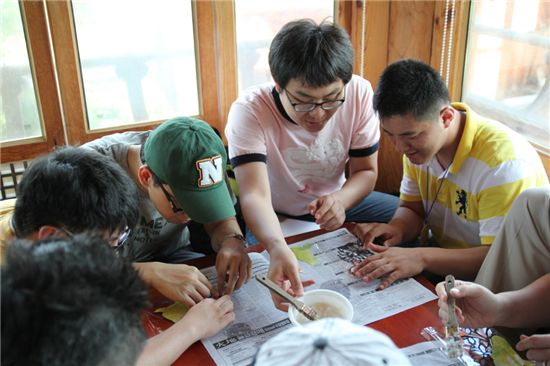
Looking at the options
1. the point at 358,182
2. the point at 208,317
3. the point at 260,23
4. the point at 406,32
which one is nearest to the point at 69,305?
the point at 208,317

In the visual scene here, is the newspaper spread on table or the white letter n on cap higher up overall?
the white letter n on cap

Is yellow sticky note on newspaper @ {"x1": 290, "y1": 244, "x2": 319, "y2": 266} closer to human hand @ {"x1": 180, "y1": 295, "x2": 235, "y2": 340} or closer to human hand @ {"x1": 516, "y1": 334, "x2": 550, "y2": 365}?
human hand @ {"x1": 180, "y1": 295, "x2": 235, "y2": 340}

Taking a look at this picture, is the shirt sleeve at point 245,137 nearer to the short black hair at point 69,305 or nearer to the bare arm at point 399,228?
the bare arm at point 399,228

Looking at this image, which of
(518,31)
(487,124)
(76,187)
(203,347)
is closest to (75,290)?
(76,187)

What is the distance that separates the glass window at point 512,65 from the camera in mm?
1848

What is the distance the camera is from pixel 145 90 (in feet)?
7.14

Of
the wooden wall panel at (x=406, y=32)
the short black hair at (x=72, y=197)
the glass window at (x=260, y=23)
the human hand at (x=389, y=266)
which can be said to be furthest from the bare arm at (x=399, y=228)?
the glass window at (x=260, y=23)

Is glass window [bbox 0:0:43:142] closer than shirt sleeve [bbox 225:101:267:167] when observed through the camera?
No

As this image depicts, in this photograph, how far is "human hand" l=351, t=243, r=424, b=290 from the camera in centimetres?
127

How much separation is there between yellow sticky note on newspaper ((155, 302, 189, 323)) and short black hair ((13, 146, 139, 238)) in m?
0.27

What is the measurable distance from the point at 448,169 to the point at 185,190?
2.53 ft

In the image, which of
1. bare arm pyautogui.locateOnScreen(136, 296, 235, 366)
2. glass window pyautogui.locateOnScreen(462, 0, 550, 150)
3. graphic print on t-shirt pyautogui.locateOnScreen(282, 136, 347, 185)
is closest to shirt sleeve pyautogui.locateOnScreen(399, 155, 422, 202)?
graphic print on t-shirt pyautogui.locateOnScreen(282, 136, 347, 185)

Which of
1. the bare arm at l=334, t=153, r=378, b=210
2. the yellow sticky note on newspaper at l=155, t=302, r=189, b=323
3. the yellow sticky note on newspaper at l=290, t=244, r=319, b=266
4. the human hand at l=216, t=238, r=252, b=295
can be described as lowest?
the yellow sticky note on newspaper at l=155, t=302, r=189, b=323

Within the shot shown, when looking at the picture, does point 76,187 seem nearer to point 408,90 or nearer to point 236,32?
point 408,90
